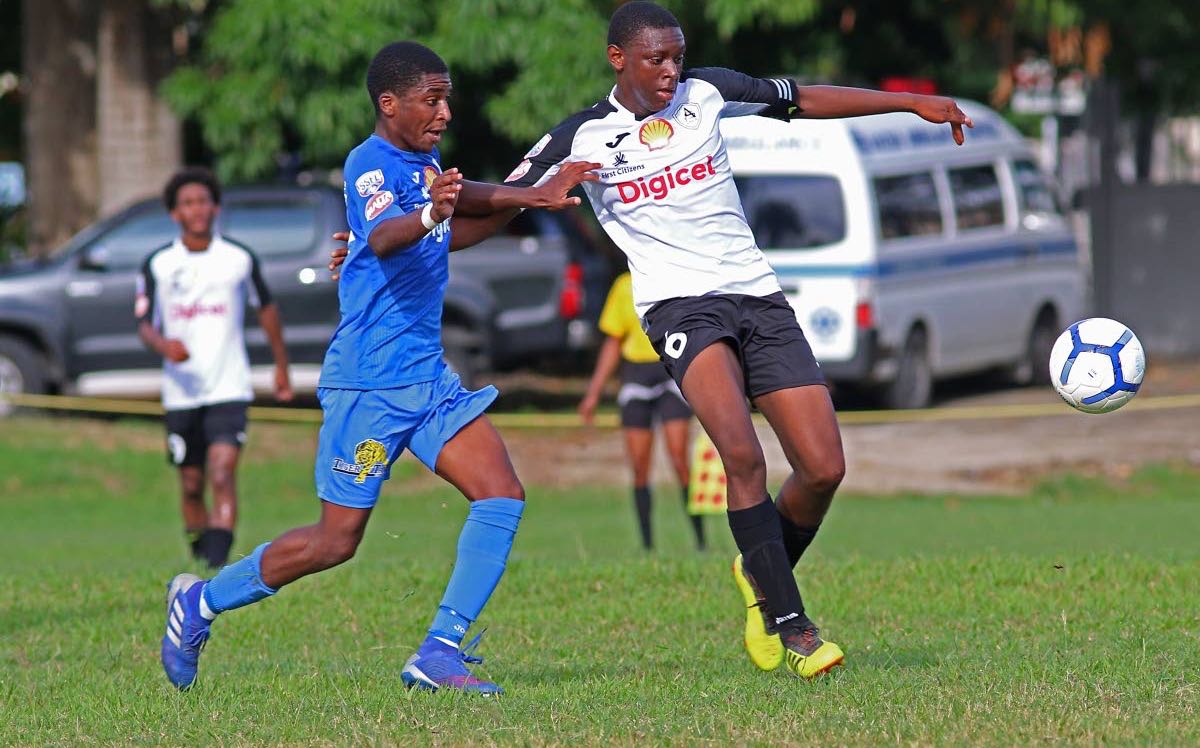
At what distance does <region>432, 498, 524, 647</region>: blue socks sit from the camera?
6145 mm

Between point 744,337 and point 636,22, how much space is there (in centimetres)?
110

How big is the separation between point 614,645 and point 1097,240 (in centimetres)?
1813

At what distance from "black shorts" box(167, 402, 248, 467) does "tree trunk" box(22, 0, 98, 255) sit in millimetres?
11251

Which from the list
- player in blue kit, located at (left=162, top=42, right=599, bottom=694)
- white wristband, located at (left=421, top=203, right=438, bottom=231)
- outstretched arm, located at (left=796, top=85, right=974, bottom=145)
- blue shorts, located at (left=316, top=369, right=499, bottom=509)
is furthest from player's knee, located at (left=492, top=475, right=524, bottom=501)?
outstretched arm, located at (left=796, top=85, right=974, bottom=145)

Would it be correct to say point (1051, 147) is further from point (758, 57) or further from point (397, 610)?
point (397, 610)

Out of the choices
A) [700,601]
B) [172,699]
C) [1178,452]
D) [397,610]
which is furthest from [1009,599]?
[1178,452]

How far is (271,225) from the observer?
58.4ft

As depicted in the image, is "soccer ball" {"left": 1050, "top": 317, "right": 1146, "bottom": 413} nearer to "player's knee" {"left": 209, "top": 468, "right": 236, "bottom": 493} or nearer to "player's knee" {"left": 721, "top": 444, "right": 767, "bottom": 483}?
"player's knee" {"left": 721, "top": 444, "right": 767, "bottom": 483}

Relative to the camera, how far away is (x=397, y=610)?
843 centimetres

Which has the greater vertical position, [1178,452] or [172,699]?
[172,699]

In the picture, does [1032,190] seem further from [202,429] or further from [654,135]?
[654,135]

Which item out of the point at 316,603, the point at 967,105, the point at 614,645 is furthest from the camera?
the point at 967,105

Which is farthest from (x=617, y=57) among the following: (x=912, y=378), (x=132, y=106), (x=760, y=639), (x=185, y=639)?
(x=132, y=106)

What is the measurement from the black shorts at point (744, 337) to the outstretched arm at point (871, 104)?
0.71m
